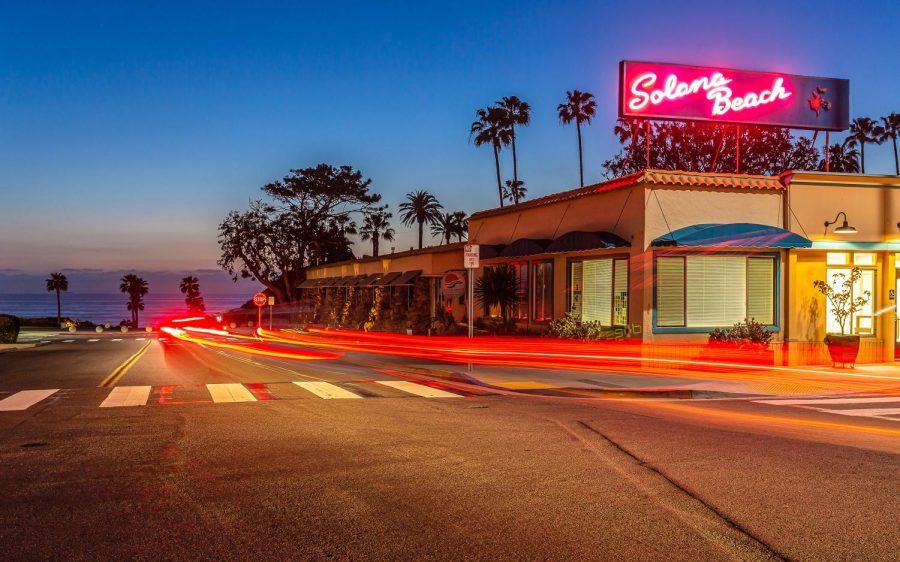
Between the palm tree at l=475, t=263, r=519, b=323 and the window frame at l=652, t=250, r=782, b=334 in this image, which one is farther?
the palm tree at l=475, t=263, r=519, b=323

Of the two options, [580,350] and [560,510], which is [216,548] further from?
[580,350]

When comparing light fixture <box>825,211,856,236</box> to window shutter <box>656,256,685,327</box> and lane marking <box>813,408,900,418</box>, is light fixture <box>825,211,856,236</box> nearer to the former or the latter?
window shutter <box>656,256,685,327</box>

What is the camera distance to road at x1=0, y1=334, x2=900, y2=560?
5.68 metres

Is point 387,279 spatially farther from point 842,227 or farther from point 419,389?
point 419,389

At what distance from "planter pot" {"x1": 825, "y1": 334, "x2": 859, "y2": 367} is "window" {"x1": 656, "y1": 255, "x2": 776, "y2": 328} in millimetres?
2731

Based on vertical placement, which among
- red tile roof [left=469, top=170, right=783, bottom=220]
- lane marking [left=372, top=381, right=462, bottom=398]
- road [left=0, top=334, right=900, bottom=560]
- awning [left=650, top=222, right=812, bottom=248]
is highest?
red tile roof [left=469, top=170, right=783, bottom=220]

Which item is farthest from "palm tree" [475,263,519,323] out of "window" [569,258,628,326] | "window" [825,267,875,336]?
"window" [825,267,875,336]

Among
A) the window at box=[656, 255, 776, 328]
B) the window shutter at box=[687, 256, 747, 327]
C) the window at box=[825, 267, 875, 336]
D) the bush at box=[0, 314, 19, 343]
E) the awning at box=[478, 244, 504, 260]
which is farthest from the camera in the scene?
the bush at box=[0, 314, 19, 343]

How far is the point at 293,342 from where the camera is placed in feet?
114

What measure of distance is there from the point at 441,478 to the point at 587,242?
1571 cm

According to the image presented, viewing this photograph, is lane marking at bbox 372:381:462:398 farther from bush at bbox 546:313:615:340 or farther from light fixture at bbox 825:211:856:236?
light fixture at bbox 825:211:856:236

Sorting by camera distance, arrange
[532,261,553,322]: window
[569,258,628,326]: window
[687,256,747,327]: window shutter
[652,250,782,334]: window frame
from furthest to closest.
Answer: [532,261,553,322]: window < [569,258,628,326]: window < [687,256,747,327]: window shutter < [652,250,782,334]: window frame

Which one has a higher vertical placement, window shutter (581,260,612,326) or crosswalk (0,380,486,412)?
window shutter (581,260,612,326)

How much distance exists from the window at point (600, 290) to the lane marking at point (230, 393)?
463 inches
